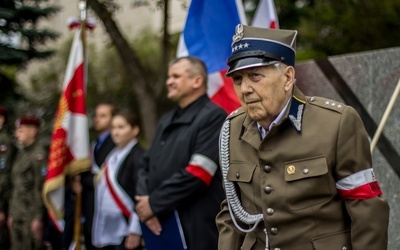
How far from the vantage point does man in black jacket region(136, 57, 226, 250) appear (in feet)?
17.3

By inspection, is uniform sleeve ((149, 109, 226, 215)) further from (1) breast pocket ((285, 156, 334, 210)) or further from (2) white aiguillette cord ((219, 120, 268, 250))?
(1) breast pocket ((285, 156, 334, 210))

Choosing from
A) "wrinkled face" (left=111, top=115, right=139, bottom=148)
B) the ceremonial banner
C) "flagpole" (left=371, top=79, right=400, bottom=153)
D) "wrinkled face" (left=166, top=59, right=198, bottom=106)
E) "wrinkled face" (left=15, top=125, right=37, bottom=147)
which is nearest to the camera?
"flagpole" (left=371, top=79, right=400, bottom=153)

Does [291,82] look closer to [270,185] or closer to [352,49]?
[270,185]

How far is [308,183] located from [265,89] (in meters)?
0.47

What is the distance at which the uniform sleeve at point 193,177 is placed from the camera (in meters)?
5.27

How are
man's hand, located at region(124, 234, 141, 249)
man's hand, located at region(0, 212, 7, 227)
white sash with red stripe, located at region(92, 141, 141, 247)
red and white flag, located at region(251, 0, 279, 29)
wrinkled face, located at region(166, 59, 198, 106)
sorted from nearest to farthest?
wrinkled face, located at region(166, 59, 198, 106), man's hand, located at region(124, 234, 141, 249), red and white flag, located at region(251, 0, 279, 29), white sash with red stripe, located at region(92, 141, 141, 247), man's hand, located at region(0, 212, 7, 227)

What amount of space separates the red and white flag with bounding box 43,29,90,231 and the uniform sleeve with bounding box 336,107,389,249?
408cm

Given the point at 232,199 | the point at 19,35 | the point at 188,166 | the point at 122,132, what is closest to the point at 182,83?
the point at 188,166

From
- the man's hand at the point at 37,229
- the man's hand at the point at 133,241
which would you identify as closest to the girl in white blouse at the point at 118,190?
the man's hand at the point at 133,241

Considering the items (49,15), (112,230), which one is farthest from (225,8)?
(49,15)

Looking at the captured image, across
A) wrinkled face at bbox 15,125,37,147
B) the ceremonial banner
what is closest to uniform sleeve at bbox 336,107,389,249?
the ceremonial banner

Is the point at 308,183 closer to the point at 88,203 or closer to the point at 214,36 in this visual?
the point at 214,36

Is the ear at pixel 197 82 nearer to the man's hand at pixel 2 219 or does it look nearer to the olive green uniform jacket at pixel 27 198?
the olive green uniform jacket at pixel 27 198

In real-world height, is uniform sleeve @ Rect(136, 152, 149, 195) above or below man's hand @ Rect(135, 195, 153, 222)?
above
